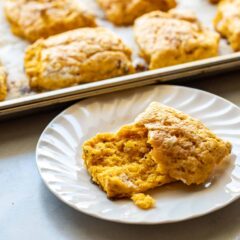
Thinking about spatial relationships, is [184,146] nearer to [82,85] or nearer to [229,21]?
[82,85]

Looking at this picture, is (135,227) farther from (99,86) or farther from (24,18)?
(24,18)

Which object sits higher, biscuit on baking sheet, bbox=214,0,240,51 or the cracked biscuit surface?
biscuit on baking sheet, bbox=214,0,240,51

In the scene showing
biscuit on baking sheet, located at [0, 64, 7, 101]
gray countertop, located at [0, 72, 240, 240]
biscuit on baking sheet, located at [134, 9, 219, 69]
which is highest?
biscuit on baking sheet, located at [134, 9, 219, 69]

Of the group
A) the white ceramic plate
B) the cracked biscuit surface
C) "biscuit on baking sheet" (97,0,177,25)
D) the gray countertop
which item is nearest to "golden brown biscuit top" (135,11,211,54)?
"biscuit on baking sheet" (97,0,177,25)

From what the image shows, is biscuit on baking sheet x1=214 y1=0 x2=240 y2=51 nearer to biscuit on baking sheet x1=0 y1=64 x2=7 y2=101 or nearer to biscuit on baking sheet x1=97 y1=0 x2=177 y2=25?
biscuit on baking sheet x1=97 y1=0 x2=177 y2=25

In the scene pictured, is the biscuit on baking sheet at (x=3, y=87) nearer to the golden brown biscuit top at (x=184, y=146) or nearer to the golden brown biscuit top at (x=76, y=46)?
the golden brown biscuit top at (x=76, y=46)

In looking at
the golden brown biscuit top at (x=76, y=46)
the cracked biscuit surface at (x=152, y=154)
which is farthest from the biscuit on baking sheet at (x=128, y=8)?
the cracked biscuit surface at (x=152, y=154)

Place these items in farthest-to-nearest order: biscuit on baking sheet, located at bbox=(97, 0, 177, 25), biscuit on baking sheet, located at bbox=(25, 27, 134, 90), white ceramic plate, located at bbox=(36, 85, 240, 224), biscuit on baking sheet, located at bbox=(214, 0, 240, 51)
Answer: biscuit on baking sheet, located at bbox=(97, 0, 177, 25) < biscuit on baking sheet, located at bbox=(214, 0, 240, 51) < biscuit on baking sheet, located at bbox=(25, 27, 134, 90) < white ceramic plate, located at bbox=(36, 85, 240, 224)
